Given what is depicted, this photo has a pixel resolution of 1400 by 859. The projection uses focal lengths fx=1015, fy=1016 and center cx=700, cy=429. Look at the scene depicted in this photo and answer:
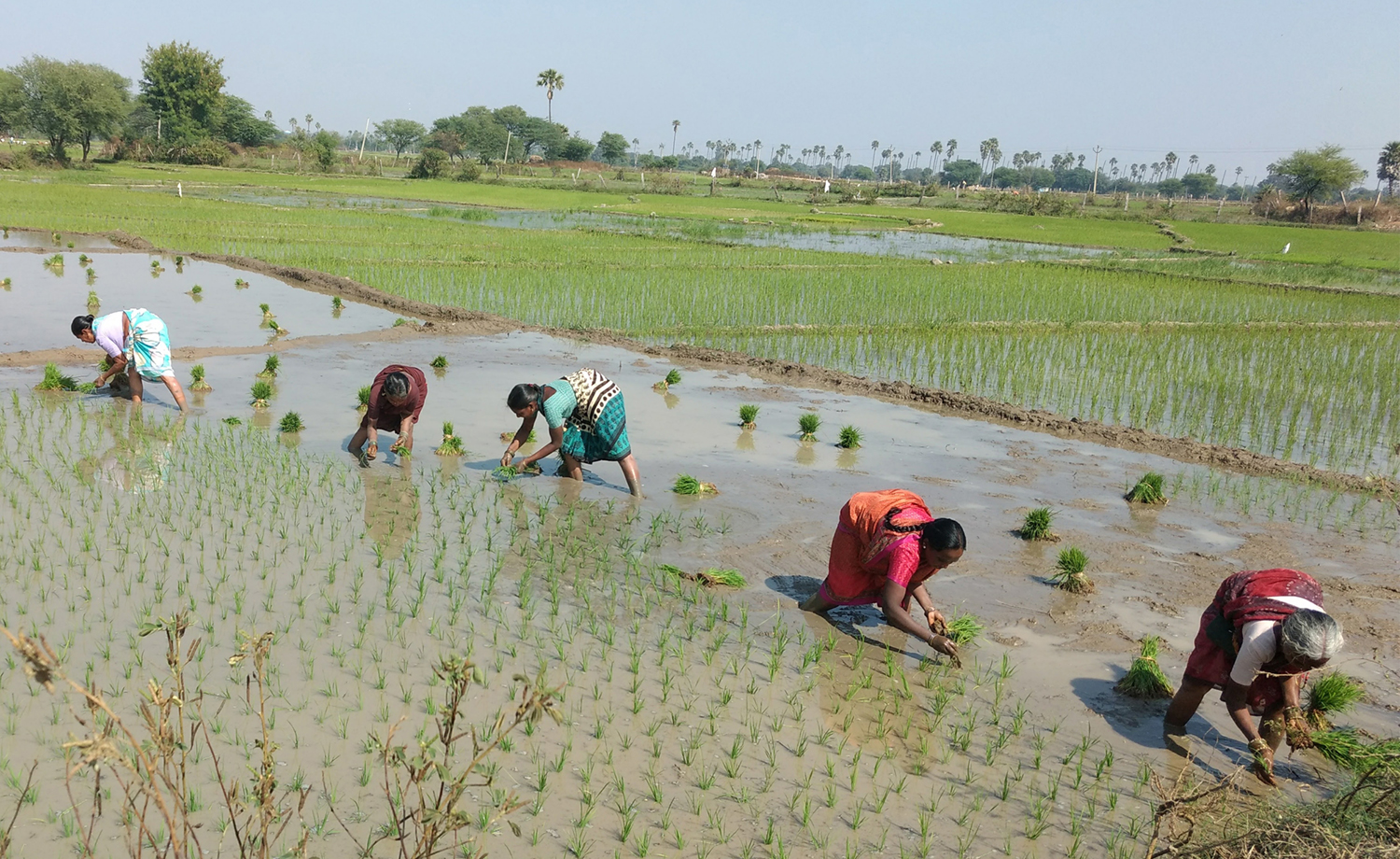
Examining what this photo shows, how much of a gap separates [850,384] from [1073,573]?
566cm

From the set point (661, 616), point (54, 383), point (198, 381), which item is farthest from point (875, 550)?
point (54, 383)

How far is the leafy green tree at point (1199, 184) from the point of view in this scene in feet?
395

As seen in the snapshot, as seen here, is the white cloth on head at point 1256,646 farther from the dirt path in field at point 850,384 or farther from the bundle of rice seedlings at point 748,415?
the bundle of rice seedlings at point 748,415

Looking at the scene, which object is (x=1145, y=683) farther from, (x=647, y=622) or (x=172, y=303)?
(x=172, y=303)

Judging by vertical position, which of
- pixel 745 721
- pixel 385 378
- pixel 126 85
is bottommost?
pixel 745 721

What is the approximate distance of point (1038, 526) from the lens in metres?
6.90

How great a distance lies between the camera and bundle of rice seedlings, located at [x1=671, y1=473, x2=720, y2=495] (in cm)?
738

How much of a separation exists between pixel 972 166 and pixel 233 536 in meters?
149

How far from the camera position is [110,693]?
425cm

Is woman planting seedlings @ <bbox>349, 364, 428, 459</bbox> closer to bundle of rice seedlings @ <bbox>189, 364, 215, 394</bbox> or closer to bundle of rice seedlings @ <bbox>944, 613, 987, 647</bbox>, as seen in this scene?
bundle of rice seedlings @ <bbox>189, 364, 215, 394</bbox>

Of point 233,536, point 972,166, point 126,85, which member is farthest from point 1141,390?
point 972,166

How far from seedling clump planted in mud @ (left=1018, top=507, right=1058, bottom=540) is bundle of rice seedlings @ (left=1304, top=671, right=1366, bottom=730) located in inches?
90.6

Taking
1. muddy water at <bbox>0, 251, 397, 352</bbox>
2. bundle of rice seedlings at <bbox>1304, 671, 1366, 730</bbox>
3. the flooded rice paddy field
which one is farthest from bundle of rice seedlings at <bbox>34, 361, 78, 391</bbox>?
bundle of rice seedlings at <bbox>1304, 671, 1366, 730</bbox>

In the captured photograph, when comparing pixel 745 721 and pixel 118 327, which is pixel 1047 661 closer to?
pixel 745 721
